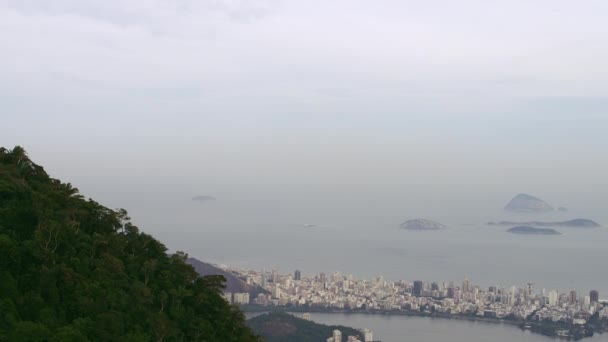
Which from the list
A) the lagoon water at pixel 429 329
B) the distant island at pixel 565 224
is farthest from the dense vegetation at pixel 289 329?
the distant island at pixel 565 224

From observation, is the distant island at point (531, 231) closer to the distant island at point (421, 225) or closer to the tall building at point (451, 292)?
the distant island at point (421, 225)

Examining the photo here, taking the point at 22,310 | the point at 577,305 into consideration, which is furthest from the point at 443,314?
the point at 22,310

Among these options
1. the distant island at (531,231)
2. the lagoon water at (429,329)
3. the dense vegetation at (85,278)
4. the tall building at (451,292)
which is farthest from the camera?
the distant island at (531,231)

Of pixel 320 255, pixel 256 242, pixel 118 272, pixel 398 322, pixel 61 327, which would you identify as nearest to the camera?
pixel 61 327

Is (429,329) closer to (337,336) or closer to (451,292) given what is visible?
(451,292)

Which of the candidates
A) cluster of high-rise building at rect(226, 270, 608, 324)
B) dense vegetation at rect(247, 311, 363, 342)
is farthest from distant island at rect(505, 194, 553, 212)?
dense vegetation at rect(247, 311, 363, 342)

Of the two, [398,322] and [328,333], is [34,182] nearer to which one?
[328,333]

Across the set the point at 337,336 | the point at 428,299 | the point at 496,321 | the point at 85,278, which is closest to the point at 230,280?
the point at 428,299
